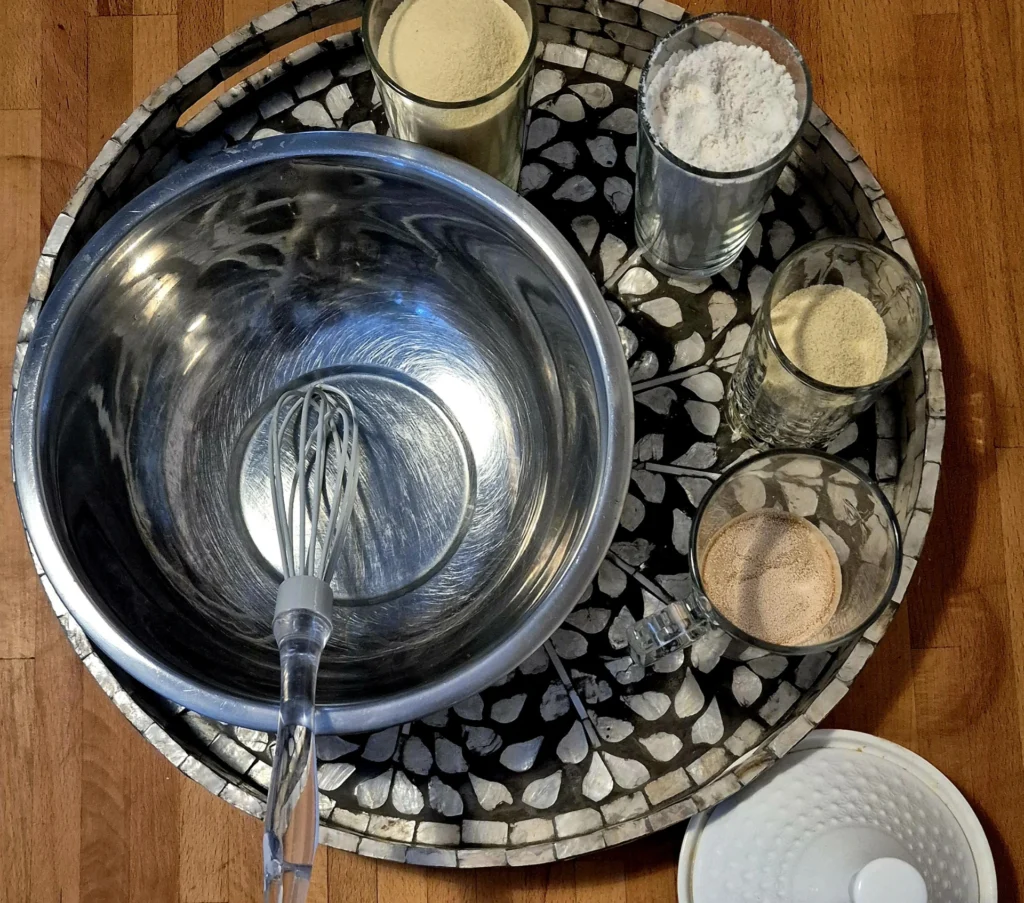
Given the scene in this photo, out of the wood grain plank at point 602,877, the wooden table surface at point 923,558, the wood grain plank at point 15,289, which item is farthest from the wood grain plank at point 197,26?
the wood grain plank at point 602,877

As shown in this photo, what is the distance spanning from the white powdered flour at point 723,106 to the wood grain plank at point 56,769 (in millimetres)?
478

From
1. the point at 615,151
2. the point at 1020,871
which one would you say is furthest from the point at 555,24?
the point at 1020,871

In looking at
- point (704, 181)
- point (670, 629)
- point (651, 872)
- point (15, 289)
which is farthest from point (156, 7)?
point (651, 872)

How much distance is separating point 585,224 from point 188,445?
27cm

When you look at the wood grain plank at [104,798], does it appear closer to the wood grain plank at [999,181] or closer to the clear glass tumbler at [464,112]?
the clear glass tumbler at [464,112]

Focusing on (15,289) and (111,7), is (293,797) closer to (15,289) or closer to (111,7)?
(15,289)

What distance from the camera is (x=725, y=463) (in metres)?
0.54

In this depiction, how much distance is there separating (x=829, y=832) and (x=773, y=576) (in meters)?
0.14

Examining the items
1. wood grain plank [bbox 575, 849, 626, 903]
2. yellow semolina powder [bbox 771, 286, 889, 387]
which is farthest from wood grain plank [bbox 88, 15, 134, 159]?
wood grain plank [bbox 575, 849, 626, 903]

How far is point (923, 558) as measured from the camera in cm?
60

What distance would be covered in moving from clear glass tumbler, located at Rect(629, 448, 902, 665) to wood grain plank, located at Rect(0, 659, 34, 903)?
15.2 inches

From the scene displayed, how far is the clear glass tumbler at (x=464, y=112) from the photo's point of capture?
46cm

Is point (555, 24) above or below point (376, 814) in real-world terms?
above

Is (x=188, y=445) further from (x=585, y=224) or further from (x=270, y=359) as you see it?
(x=585, y=224)
